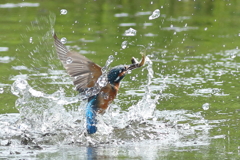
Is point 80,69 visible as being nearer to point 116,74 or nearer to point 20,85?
point 116,74

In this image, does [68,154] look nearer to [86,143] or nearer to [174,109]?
[86,143]

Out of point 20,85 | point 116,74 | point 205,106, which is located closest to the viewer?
point 116,74

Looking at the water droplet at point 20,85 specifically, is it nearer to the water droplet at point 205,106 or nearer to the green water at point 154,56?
the green water at point 154,56

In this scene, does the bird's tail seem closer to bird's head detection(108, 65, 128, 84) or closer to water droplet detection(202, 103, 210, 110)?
bird's head detection(108, 65, 128, 84)

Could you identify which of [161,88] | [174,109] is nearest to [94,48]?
[161,88]

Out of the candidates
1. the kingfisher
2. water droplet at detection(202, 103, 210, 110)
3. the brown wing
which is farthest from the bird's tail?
water droplet at detection(202, 103, 210, 110)

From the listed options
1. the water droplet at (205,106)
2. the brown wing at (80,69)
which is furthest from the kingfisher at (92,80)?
the water droplet at (205,106)

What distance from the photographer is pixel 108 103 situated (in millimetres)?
6664

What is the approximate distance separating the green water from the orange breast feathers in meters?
0.77

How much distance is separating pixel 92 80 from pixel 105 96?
24cm

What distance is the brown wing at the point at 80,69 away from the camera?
652cm

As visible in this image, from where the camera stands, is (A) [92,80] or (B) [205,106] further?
(B) [205,106]

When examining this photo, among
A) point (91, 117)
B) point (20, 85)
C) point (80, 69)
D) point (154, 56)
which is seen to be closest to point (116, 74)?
point (80, 69)

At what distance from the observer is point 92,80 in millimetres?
6566
